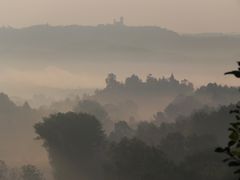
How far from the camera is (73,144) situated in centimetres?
9706

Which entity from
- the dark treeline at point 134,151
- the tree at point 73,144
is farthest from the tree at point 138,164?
the tree at point 73,144

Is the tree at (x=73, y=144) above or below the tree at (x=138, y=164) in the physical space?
above

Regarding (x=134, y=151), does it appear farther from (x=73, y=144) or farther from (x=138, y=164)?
(x=73, y=144)

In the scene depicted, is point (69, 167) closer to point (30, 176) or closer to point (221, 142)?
point (30, 176)

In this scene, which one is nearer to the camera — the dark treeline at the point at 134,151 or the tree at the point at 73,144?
the dark treeline at the point at 134,151

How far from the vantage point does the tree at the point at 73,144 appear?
Answer: 9444cm

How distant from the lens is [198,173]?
6888cm

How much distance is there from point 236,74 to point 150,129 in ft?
370

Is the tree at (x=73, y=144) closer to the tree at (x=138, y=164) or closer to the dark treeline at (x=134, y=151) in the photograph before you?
the dark treeline at (x=134, y=151)

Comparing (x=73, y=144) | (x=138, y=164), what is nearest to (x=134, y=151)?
(x=138, y=164)

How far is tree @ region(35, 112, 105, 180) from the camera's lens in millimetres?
94438

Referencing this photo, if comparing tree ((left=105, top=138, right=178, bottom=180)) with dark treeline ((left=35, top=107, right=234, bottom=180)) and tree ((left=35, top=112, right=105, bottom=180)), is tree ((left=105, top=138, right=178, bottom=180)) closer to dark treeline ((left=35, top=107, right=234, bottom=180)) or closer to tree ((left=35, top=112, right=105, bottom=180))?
dark treeline ((left=35, top=107, right=234, bottom=180))

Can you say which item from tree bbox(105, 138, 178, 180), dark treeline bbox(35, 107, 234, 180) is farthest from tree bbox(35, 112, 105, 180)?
tree bbox(105, 138, 178, 180)

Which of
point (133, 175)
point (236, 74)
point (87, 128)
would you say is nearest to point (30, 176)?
point (87, 128)
